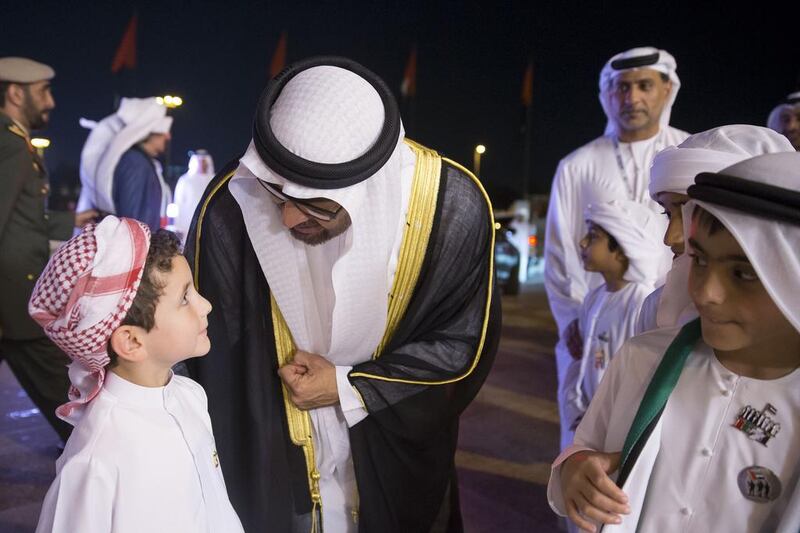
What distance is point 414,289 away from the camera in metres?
1.97

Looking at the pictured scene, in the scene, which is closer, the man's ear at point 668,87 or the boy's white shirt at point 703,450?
the boy's white shirt at point 703,450

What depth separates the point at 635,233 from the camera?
2.73 m

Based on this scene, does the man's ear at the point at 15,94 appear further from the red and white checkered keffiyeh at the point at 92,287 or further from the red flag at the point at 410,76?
the red flag at the point at 410,76

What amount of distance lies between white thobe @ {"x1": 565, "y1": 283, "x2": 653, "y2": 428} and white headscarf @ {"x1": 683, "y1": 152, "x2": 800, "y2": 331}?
1480 mm

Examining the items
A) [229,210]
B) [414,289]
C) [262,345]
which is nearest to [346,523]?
[262,345]

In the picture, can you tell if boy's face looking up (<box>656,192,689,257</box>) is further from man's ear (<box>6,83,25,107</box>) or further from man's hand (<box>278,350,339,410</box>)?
man's ear (<box>6,83,25,107</box>)

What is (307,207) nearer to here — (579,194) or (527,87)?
(579,194)

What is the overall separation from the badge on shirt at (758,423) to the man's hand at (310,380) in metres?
1.00

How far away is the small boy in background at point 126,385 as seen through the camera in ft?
4.43

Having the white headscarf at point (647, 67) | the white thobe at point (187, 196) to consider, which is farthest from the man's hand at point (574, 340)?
the white thobe at point (187, 196)

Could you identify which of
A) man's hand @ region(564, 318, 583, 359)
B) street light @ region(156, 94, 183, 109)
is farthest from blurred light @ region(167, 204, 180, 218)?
man's hand @ region(564, 318, 583, 359)

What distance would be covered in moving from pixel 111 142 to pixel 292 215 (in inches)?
186

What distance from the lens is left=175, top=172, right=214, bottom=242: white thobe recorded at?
344 inches

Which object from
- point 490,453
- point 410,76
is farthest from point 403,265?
point 410,76
